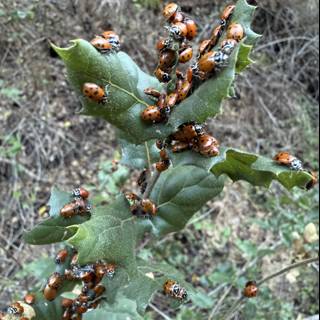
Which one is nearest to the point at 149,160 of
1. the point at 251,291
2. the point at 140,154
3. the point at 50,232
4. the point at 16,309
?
the point at 140,154

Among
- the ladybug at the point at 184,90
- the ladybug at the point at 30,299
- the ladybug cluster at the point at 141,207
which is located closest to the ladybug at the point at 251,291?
the ladybug cluster at the point at 141,207

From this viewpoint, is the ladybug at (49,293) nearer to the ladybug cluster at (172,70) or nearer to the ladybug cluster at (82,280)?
the ladybug cluster at (82,280)

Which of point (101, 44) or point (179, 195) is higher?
point (101, 44)

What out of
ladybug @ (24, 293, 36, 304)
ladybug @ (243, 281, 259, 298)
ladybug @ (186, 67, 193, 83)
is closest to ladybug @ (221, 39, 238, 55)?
ladybug @ (186, 67, 193, 83)

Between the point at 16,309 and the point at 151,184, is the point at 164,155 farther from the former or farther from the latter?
the point at 16,309

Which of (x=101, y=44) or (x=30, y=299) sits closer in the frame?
(x=101, y=44)

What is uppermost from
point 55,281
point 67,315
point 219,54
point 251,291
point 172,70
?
point 219,54

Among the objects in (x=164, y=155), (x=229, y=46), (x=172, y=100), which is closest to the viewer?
(x=229, y=46)
